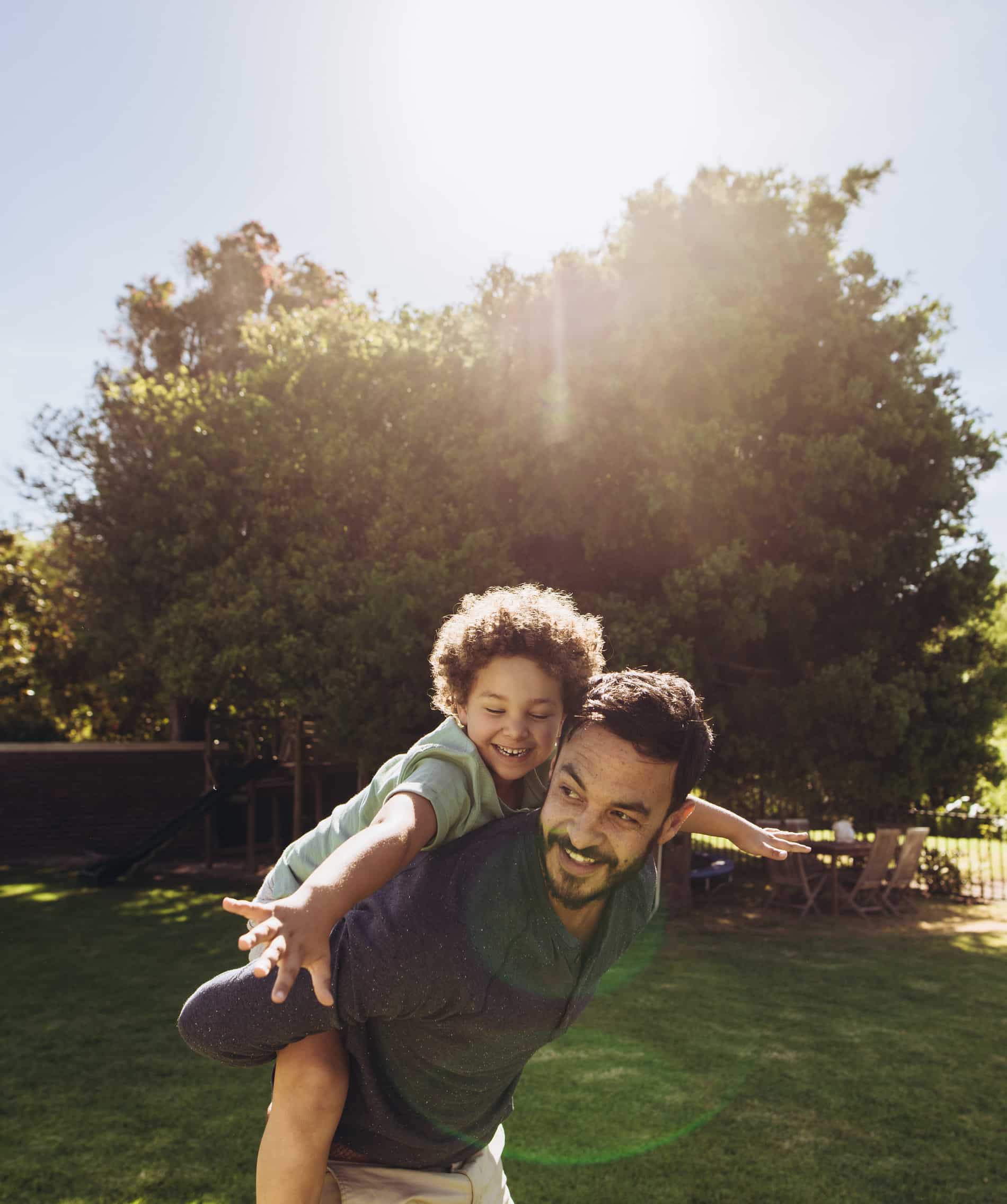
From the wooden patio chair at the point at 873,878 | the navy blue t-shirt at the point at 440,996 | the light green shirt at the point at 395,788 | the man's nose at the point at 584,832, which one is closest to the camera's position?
the navy blue t-shirt at the point at 440,996

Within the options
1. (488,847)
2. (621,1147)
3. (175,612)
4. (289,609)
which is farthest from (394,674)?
(488,847)

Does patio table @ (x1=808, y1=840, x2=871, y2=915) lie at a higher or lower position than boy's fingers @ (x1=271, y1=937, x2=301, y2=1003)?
lower

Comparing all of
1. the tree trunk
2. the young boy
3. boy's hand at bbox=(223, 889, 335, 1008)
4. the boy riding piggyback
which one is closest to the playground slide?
the tree trunk

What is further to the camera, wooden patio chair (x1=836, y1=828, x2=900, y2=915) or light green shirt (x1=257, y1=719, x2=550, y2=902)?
wooden patio chair (x1=836, y1=828, x2=900, y2=915)

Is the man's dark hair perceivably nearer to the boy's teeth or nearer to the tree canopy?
the boy's teeth

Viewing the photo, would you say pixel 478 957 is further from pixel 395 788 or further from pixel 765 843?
pixel 765 843

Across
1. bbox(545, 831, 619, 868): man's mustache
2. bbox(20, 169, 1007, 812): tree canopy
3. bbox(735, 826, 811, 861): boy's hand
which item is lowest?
bbox(735, 826, 811, 861): boy's hand

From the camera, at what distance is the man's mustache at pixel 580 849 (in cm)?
169

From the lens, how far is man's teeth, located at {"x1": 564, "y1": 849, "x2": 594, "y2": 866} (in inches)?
66.7

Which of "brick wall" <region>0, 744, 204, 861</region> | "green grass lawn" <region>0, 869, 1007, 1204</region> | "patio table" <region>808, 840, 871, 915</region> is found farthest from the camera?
"brick wall" <region>0, 744, 204, 861</region>

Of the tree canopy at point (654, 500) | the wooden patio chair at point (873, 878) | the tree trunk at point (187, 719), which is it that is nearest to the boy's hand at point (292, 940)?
the tree canopy at point (654, 500)

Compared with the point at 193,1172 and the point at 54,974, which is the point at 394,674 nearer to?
the point at 54,974

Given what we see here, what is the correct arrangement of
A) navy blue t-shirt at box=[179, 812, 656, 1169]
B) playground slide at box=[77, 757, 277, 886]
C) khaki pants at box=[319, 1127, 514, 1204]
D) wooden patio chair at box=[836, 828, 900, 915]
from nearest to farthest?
1. navy blue t-shirt at box=[179, 812, 656, 1169]
2. khaki pants at box=[319, 1127, 514, 1204]
3. wooden patio chair at box=[836, 828, 900, 915]
4. playground slide at box=[77, 757, 277, 886]

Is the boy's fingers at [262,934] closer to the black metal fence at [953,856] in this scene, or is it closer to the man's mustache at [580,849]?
the man's mustache at [580,849]
